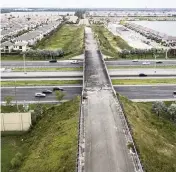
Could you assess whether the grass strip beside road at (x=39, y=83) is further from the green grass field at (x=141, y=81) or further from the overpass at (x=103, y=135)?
the overpass at (x=103, y=135)

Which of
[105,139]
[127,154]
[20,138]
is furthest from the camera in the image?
[20,138]

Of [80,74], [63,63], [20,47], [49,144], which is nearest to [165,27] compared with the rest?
[20,47]

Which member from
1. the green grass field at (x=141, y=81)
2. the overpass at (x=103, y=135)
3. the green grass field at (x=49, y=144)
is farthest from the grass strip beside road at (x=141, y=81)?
the green grass field at (x=49, y=144)

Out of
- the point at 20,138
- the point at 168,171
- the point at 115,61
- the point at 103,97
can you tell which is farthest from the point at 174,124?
the point at 115,61

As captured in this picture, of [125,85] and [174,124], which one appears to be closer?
[174,124]

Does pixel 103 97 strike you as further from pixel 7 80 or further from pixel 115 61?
pixel 115 61

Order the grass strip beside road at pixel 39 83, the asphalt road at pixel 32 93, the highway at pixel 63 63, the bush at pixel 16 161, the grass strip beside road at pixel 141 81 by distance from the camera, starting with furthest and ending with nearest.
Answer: the highway at pixel 63 63 → the grass strip beside road at pixel 141 81 → the grass strip beside road at pixel 39 83 → the asphalt road at pixel 32 93 → the bush at pixel 16 161
